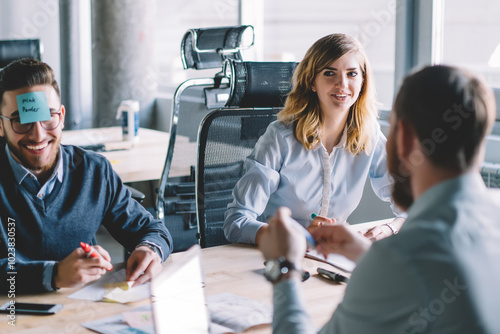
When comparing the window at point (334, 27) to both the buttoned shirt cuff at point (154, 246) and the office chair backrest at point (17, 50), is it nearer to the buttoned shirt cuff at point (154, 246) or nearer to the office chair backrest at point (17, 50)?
the office chair backrest at point (17, 50)

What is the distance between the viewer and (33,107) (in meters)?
1.74

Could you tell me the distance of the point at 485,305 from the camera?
896mm

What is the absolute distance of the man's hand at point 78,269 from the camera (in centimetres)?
148

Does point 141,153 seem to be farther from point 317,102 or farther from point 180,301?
point 180,301

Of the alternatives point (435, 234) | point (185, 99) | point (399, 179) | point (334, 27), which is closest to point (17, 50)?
point (185, 99)

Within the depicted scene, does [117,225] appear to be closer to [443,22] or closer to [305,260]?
[305,260]

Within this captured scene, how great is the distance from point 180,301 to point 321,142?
102 cm

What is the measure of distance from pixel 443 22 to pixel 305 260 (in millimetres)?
2076

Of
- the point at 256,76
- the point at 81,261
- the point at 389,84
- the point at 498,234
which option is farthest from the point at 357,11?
the point at 498,234

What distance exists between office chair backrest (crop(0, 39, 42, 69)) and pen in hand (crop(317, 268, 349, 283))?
256 cm

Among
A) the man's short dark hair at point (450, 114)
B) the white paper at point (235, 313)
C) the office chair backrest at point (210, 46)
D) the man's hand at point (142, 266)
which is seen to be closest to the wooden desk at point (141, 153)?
the office chair backrest at point (210, 46)

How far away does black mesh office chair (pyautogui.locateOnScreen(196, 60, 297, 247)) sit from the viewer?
7.29 ft

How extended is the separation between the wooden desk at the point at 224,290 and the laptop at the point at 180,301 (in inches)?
2.4

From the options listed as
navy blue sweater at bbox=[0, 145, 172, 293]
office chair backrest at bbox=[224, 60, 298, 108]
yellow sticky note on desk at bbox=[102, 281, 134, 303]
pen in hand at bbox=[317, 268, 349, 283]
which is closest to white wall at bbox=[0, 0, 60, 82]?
office chair backrest at bbox=[224, 60, 298, 108]
